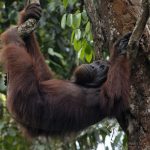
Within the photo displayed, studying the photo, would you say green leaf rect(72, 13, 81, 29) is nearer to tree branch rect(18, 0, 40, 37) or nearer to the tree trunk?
the tree trunk

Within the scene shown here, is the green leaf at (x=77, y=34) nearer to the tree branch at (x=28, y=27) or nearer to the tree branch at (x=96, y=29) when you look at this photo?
the tree branch at (x=96, y=29)

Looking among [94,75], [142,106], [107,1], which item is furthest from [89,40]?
[142,106]

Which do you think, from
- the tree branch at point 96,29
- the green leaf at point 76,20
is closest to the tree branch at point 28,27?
the tree branch at point 96,29

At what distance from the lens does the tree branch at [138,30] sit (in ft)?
9.67

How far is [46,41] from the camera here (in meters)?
6.37

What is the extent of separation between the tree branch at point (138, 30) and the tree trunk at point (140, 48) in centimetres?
11

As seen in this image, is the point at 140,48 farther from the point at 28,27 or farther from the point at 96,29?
the point at 28,27

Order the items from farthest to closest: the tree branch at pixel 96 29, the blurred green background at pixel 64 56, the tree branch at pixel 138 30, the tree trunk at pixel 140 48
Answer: the blurred green background at pixel 64 56
the tree branch at pixel 96 29
the tree trunk at pixel 140 48
the tree branch at pixel 138 30

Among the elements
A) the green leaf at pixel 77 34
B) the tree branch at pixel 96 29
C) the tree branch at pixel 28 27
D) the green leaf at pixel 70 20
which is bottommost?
the green leaf at pixel 77 34

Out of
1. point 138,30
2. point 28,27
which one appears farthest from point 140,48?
point 28,27

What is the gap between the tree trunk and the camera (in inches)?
123

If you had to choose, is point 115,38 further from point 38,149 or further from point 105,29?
point 38,149

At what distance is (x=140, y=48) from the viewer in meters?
3.20

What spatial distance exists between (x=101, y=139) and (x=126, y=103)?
1862 mm
